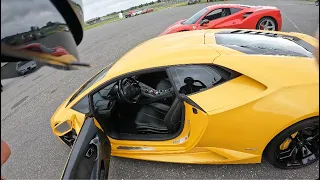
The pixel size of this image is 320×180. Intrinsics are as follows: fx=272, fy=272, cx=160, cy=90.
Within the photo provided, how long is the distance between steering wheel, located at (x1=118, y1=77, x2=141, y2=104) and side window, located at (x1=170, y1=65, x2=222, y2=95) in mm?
924

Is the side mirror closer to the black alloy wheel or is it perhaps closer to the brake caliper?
the black alloy wheel

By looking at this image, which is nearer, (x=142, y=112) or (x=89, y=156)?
(x=89, y=156)

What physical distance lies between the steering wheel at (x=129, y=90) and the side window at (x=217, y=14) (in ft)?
17.8

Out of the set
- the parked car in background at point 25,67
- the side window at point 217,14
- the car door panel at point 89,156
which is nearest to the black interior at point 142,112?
the car door panel at point 89,156

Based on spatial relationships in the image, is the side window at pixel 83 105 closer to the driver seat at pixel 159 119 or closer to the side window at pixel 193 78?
the driver seat at pixel 159 119

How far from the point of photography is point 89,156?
2.43 m

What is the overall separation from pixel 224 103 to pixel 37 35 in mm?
1590

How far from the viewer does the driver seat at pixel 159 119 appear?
2865 mm

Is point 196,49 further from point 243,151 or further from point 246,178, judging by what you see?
point 246,178

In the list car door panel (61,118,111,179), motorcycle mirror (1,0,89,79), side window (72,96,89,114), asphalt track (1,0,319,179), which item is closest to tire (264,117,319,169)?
asphalt track (1,0,319,179)

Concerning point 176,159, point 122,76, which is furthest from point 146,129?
point 122,76

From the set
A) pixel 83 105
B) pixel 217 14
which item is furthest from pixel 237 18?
pixel 83 105

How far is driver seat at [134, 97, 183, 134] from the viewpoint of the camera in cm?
287

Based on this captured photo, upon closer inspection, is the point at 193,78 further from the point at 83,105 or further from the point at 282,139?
the point at 83,105
